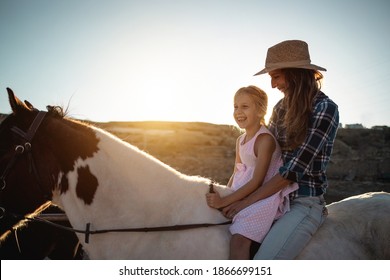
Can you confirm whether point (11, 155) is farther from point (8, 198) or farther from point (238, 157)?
point (238, 157)

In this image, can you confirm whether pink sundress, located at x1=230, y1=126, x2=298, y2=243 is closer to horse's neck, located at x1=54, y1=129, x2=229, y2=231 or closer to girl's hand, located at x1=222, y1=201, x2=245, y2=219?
girl's hand, located at x1=222, y1=201, x2=245, y2=219

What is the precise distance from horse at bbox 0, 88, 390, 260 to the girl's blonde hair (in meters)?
0.94

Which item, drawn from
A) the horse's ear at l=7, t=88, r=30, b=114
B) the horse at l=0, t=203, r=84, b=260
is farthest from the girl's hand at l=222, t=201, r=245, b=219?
the horse at l=0, t=203, r=84, b=260

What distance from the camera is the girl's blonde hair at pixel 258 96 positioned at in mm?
2744

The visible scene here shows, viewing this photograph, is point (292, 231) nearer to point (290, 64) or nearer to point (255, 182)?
point (255, 182)

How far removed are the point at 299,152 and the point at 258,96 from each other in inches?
25.6

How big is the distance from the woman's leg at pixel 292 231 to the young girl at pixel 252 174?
7 centimetres

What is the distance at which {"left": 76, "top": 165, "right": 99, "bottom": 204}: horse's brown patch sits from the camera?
251 cm

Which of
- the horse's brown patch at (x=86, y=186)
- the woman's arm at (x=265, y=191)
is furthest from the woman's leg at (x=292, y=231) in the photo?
the horse's brown patch at (x=86, y=186)

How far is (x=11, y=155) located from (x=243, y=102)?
79.0 inches

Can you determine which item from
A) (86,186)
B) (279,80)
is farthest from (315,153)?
(86,186)
